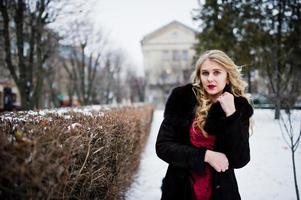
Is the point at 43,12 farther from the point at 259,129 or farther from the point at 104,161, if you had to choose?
the point at 104,161

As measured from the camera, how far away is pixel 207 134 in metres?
2.47

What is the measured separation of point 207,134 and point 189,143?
158 millimetres

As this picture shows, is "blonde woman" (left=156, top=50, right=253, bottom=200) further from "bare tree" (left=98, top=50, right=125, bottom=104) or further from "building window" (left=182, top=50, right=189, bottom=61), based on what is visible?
"building window" (left=182, top=50, right=189, bottom=61)

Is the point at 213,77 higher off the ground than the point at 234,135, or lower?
higher

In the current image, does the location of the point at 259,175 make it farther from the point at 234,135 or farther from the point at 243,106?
the point at 234,135

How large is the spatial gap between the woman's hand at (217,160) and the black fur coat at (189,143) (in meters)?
0.04

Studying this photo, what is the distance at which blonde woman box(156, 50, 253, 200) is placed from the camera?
234 centimetres

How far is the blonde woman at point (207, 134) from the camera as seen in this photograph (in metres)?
2.34

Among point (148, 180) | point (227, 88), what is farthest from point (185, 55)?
point (227, 88)

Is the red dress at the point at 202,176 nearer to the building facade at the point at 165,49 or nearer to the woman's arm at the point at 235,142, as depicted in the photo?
the woman's arm at the point at 235,142

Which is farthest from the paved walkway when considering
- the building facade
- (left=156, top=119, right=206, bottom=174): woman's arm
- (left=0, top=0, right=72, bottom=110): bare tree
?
the building facade

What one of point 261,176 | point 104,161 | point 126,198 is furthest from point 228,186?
point 261,176

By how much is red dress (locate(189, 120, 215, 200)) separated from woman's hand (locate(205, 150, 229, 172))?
15cm

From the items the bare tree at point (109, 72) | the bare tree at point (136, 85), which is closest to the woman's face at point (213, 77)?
the bare tree at point (109, 72)
